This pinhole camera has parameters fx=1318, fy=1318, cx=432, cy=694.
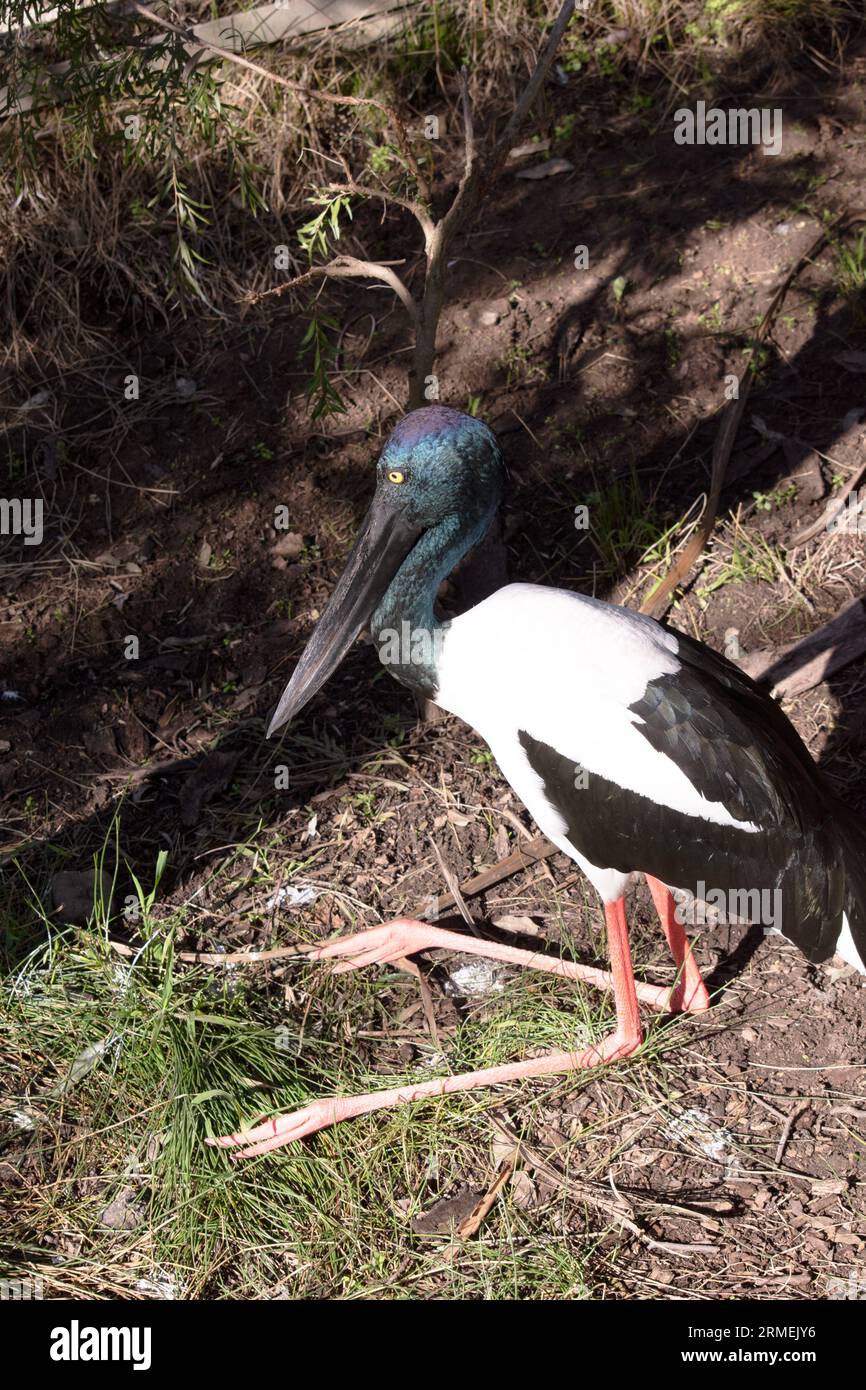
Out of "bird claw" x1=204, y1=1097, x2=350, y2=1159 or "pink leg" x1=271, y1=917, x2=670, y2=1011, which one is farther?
"pink leg" x1=271, y1=917, x2=670, y2=1011

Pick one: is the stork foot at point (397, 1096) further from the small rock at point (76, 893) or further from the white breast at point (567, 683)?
the small rock at point (76, 893)

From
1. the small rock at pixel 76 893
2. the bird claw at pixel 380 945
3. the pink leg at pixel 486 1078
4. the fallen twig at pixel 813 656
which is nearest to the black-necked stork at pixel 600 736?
the pink leg at pixel 486 1078

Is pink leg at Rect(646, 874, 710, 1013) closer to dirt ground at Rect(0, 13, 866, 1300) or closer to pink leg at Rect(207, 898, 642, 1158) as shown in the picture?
dirt ground at Rect(0, 13, 866, 1300)

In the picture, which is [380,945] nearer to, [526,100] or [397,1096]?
[397,1096]

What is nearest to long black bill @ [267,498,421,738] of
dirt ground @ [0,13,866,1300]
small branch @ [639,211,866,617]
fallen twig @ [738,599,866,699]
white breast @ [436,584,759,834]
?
white breast @ [436,584,759,834]

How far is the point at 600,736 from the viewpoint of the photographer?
323cm

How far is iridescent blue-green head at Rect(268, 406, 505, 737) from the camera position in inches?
131

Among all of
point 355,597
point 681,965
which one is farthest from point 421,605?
point 681,965

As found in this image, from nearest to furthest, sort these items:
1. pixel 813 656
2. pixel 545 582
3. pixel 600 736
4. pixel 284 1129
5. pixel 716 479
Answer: pixel 600 736 → pixel 284 1129 → pixel 813 656 → pixel 716 479 → pixel 545 582

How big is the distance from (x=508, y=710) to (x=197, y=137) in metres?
3.24

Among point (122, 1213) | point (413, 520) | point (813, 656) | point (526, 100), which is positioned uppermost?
point (526, 100)

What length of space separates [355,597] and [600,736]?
815 mm

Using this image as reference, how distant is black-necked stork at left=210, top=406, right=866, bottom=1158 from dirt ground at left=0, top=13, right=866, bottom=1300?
11.9 inches

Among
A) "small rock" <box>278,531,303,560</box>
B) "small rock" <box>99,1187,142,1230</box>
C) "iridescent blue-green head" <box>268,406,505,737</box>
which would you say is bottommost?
"small rock" <box>99,1187,142,1230</box>
